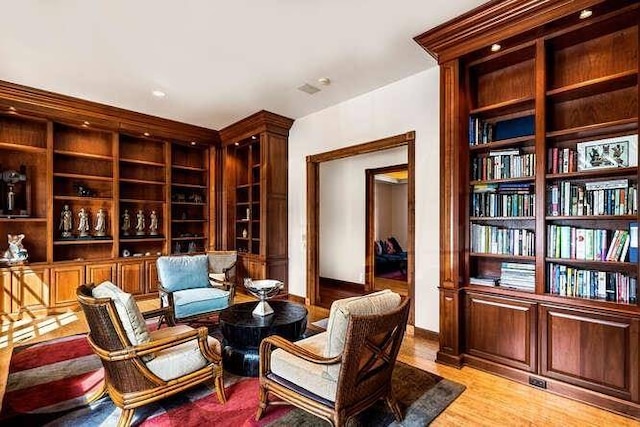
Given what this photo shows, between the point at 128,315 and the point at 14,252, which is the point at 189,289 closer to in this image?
the point at 128,315

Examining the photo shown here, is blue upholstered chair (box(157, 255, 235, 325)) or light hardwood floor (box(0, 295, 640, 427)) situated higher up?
blue upholstered chair (box(157, 255, 235, 325))

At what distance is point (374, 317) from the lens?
1710mm

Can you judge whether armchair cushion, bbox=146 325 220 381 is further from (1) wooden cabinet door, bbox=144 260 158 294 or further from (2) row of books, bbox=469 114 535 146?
(1) wooden cabinet door, bbox=144 260 158 294

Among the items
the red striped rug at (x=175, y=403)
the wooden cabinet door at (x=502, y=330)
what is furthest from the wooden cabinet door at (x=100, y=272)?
the wooden cabinet door at (x=502, y=330)

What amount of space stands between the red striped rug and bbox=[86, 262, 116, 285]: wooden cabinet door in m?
1.97

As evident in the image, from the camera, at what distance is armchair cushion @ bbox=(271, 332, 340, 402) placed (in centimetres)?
181

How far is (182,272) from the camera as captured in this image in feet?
13.0

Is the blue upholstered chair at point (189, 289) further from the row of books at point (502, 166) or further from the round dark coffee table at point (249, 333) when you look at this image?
the row of books at point (502, 166)

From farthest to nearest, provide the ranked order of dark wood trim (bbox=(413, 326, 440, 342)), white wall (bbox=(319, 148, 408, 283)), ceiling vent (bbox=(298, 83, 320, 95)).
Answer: white wall (bbox=(319, 148, 408, 283)) < ceiling vent (bbox=(298, 83, 320, 95)) < dark wood trim (bbox=(413, 326, 440, 342))

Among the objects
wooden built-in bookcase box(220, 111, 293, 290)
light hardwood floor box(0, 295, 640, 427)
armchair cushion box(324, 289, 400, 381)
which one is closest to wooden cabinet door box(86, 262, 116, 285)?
light hardwood floor box(0, 295, 640, 427)

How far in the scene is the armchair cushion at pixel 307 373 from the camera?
1.81 m

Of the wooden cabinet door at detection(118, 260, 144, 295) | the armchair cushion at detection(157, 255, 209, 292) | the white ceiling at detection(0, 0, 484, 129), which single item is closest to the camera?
the white ceiling at detection(0, 0, 484, 129)

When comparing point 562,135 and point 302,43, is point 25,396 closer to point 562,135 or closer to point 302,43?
point 302,43

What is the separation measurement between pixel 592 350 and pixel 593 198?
1.11 metres
